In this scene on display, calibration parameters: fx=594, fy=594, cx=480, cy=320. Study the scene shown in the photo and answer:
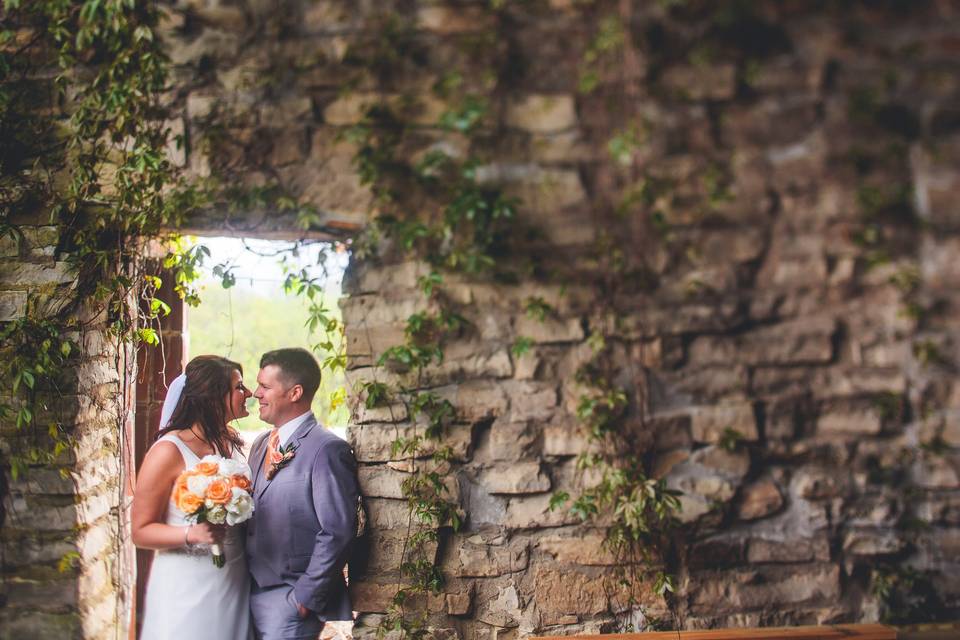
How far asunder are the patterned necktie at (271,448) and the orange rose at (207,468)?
0.71 ft

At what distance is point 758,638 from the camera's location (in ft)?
6.94

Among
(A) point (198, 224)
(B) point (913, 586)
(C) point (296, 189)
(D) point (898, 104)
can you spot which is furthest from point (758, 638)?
(A) point (198, 224)

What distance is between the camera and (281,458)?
229cm

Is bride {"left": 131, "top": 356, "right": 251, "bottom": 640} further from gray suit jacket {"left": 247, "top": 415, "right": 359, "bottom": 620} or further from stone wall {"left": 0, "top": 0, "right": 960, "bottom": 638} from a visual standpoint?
stone wall {"left": 0, "top": 0, "right": 960, "bottom": 638}

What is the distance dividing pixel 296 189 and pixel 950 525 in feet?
8.99

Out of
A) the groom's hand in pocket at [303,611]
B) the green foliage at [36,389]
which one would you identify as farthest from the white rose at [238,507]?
the green foliage at [36,389]

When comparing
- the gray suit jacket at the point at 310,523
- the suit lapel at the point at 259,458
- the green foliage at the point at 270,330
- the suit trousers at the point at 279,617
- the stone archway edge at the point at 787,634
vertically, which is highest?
the green foliage at the point at 270,330

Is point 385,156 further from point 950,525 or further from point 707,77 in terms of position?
point 950,525

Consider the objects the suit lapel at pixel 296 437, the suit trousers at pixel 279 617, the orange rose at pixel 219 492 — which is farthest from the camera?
the suit lapel at pixel 296 437

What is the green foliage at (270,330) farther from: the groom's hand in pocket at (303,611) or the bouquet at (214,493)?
the groom's hand in pocket at (303,611)

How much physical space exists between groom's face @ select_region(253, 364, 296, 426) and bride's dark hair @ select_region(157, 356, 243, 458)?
154 mm

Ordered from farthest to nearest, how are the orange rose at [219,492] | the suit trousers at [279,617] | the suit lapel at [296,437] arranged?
1. the suit lapel at [296,437]
2. the suit trousers at [279,617]
3. the orange rose at [219,492]

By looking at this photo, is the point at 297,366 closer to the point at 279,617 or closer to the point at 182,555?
the point at 182,555

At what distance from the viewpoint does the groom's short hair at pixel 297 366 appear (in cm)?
238
